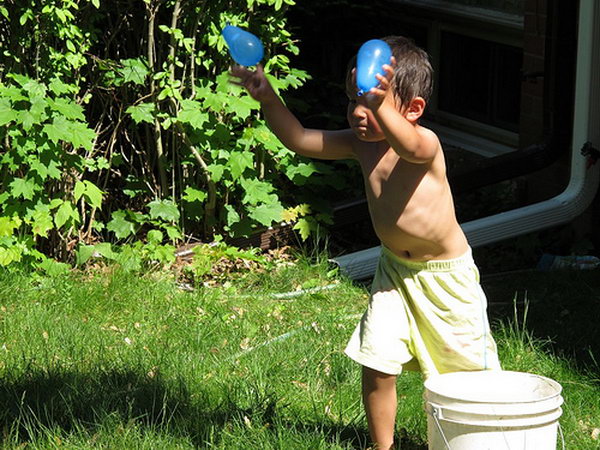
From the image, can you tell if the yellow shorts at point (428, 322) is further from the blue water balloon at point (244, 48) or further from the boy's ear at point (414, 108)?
the blue water balloon at point (244, 48)

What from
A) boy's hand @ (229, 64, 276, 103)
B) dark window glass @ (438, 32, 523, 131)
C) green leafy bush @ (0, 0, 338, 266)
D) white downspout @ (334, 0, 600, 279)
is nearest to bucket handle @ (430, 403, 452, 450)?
boy's hand @ (229, 64, 276, 103)

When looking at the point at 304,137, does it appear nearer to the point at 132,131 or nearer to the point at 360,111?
the point at 360,111

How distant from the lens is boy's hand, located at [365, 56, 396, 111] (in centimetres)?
304

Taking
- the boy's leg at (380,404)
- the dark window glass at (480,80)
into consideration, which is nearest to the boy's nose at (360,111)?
the boy's leg at (380,404)

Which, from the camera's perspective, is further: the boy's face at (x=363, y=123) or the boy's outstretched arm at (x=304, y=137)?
the boy's outstretched arm at (x=304, y=137)

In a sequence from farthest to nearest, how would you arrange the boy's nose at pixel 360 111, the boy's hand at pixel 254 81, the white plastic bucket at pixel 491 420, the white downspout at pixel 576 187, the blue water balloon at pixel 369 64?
the white downspout at pixel 576 187, the boy's hand at pixel 254 81, the boy's nose at pixel 360 111, the white plastic bucket at pixel 491 420, the blue water balloon at pixel 369 64

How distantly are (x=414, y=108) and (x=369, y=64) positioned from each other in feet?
1.36

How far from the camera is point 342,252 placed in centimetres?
666

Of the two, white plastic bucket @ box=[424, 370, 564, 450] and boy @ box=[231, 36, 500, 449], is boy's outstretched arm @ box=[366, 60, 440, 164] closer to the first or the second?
boy @ box=[231, 36, 500, 449]

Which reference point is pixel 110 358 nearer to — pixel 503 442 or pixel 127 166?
pixel 503 442

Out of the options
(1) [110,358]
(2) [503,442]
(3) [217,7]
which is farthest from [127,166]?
(2) [503,442]

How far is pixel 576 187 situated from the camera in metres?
6.32

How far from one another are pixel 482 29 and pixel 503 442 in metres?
5.02

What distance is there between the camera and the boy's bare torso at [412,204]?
11.4 feet
